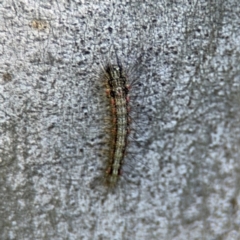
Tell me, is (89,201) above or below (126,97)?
below

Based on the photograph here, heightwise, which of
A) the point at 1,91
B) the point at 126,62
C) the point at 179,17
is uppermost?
the point at 179,17

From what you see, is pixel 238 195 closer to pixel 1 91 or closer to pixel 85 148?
pixel 85 148

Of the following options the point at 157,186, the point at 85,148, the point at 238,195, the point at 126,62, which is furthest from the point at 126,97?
the point at 238,195

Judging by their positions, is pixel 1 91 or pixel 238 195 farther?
pixel 238 195

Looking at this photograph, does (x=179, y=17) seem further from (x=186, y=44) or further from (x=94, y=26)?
(x=94, y=26)

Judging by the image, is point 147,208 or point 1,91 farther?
point 147,208

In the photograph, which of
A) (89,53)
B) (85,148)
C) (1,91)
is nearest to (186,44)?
(89,53)
